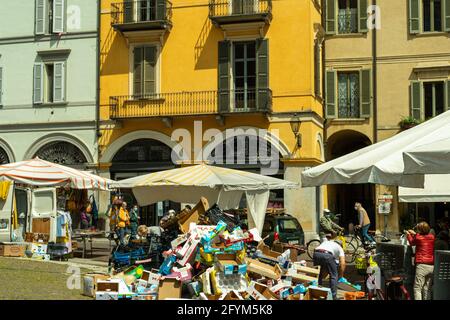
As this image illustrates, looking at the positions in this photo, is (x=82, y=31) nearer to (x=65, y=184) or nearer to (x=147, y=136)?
(x=147, y=136)

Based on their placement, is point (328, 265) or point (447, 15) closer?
point (328, 265)

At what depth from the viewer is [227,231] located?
12.0 m

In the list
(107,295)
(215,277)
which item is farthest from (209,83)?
(107,295)

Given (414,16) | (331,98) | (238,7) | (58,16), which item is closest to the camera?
(238,7)

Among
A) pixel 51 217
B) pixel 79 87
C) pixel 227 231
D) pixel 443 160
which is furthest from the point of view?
→ pixel 79 87

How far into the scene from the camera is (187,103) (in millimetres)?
27516

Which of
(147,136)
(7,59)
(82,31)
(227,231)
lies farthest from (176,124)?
(227,231)

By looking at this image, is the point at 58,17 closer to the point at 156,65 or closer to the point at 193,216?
the point at 156,65

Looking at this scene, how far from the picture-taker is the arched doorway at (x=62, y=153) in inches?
1141

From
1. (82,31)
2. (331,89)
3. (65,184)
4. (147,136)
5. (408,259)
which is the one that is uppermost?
(82,31)

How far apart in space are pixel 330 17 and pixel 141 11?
809cm

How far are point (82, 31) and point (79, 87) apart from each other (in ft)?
8.06

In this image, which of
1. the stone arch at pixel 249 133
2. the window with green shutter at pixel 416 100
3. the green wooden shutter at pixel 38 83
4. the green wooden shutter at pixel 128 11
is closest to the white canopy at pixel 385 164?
the stone arch at pixel 249 133

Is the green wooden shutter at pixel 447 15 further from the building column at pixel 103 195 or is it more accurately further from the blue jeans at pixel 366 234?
the building column at pixel 103 195
